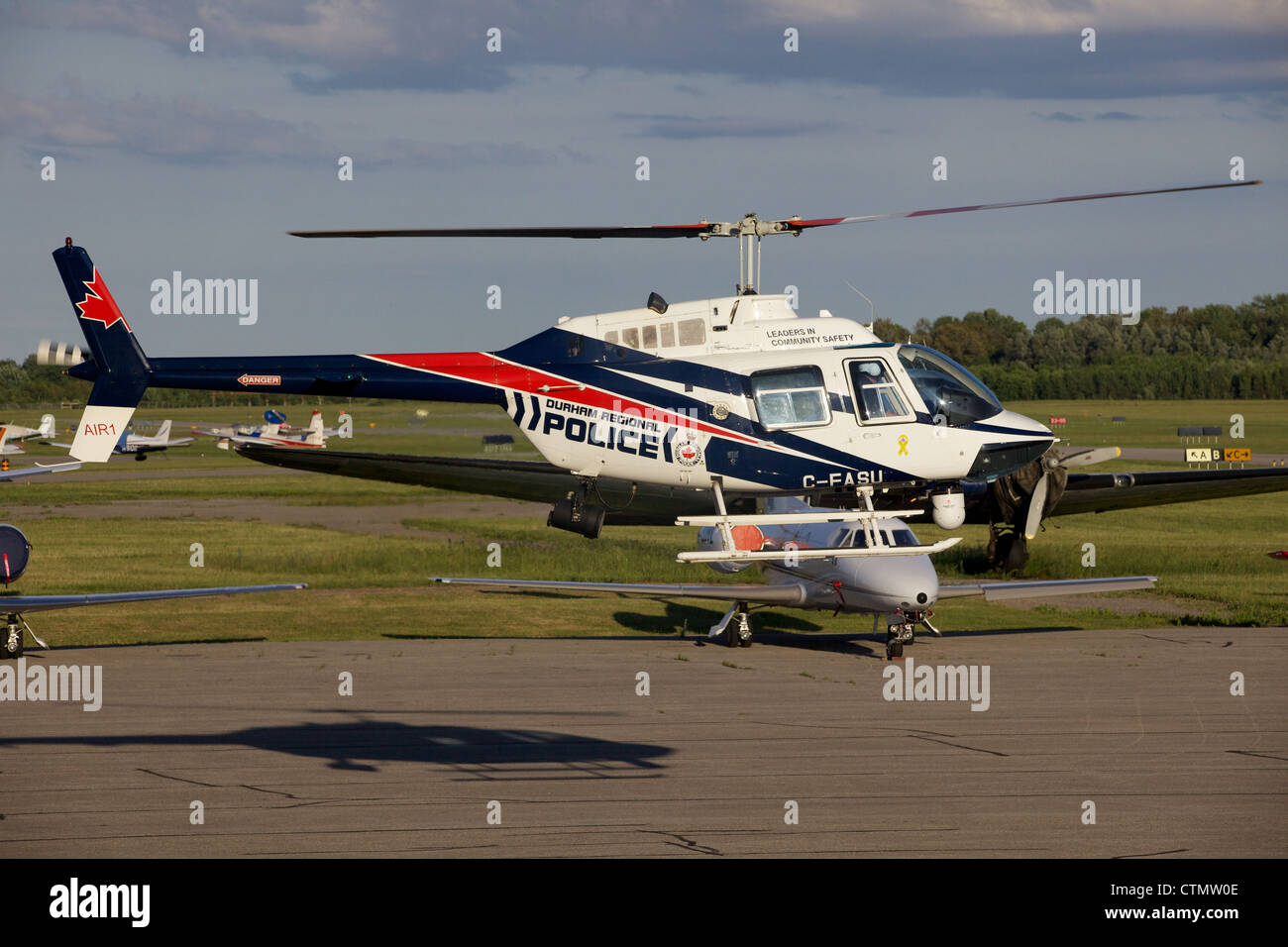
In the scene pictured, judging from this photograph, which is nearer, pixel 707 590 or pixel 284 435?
pixel 707 590

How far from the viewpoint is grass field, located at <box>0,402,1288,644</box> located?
94.1ft

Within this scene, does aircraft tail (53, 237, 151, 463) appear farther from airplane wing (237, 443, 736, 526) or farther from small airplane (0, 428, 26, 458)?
small airplane (0, 428, 26, 458)

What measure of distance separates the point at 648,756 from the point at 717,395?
462 cm

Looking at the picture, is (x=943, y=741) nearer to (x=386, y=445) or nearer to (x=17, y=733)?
(x=17, y=733)

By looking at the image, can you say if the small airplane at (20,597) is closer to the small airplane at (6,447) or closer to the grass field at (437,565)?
the grass field at (437,565)

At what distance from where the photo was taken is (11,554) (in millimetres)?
20781

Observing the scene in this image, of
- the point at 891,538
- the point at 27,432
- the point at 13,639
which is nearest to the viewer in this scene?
the point at 13,639

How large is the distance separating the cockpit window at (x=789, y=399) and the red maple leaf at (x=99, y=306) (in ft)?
26.8

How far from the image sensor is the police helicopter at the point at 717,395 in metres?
15.7

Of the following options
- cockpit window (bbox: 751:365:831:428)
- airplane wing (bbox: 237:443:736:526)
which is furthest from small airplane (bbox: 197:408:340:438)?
cockpit window (bbox: 751:365:831:428)

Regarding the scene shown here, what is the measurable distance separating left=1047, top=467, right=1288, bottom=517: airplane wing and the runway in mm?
4528

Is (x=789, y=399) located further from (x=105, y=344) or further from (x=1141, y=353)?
(x=1141, y=353)

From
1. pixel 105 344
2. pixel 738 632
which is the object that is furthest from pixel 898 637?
pixel 105 344

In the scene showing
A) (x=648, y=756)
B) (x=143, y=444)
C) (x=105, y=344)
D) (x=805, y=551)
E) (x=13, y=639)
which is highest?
(x=143, y=444)
